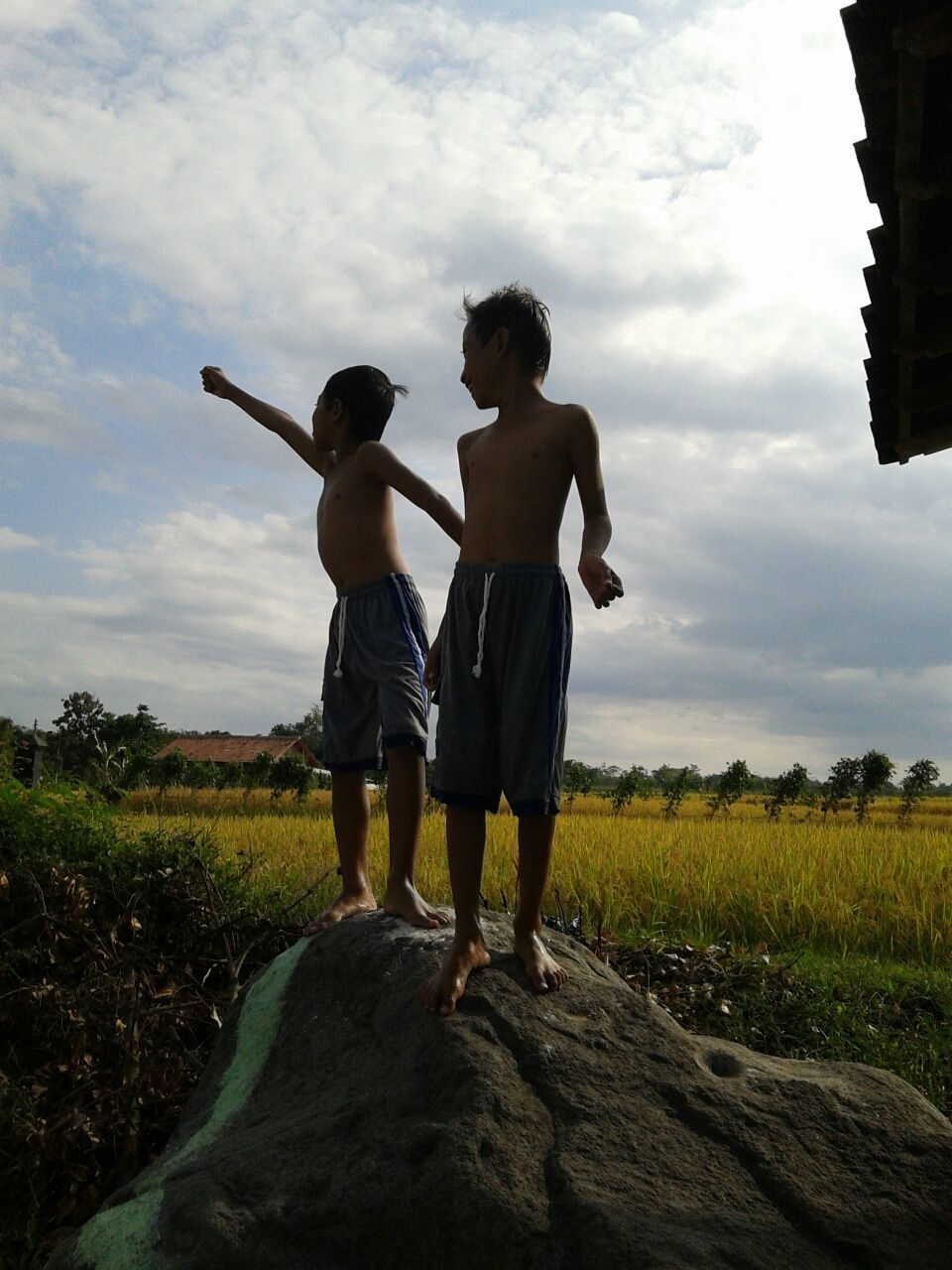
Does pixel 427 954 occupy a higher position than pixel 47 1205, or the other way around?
pixel 427 954

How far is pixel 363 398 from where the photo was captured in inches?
146

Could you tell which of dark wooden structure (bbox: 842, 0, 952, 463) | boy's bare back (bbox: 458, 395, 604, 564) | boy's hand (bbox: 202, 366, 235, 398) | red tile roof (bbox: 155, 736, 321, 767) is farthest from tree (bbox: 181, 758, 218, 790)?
boy's bare back (bbox: 458, 395, 604, 564)

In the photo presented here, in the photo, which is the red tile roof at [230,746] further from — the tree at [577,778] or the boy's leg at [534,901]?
the boy's leg at [534,901]

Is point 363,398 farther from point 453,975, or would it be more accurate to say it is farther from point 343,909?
point 453,975

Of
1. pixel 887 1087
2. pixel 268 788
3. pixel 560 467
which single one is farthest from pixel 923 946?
pixel 268 788

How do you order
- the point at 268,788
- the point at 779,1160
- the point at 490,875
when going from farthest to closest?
the point at 268,788 < the point at 490,875 < the point at 779,1160

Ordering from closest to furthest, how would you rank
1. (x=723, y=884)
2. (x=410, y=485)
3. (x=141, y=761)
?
1. (x=410, y=485)
2. (x=723, y=884)
3. (x=141, y=761)

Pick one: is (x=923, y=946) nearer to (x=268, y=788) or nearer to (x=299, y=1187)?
(x=299, y=1187)

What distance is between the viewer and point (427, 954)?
2816mm

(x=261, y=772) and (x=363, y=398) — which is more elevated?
(x=363, y=398)

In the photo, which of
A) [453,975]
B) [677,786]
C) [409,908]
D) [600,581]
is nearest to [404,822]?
[409,908]

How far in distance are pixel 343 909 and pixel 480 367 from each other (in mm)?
1839

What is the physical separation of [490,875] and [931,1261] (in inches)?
205

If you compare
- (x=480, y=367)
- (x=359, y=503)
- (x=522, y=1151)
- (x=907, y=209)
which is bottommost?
(x=522, y=1151)
